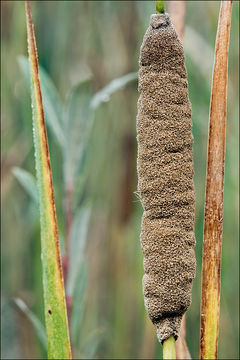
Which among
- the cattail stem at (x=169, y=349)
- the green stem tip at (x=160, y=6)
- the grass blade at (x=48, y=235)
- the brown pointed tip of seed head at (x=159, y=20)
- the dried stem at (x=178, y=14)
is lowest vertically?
the cattail stem at (x=169, y=349)

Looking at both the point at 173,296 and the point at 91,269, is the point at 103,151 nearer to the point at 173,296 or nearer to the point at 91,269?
the point at 91,269

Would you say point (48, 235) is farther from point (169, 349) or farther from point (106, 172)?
point (106, 172)

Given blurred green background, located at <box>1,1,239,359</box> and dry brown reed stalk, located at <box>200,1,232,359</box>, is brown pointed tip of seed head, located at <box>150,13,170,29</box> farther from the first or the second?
blurred green background, located at <box>1,1,239,359</box>

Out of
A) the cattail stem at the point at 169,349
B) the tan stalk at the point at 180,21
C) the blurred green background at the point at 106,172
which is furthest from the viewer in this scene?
the blurred green background at the point at 106,172

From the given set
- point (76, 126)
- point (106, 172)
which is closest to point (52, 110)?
point (76, 126)

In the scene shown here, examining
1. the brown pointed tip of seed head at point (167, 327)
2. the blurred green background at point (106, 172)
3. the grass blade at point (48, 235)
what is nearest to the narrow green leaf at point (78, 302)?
the blurred green background at point (106, 172)

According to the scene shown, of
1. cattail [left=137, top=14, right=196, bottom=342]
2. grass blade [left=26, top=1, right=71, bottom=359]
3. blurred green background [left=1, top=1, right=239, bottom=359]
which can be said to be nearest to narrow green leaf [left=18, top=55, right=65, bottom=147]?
blurred green background [left=1, top=1, right=239, bottom=359]

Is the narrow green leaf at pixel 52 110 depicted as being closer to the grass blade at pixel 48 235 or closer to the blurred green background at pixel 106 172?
the blurred green background at pixel 106 172

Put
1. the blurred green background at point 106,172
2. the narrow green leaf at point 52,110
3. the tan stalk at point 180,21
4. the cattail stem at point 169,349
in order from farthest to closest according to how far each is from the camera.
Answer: the blurred green background at point 106,172 → the narrow green leaf at point 52,110 → the tan stalk at point 180,21 → the cattail stem at point 169,349
